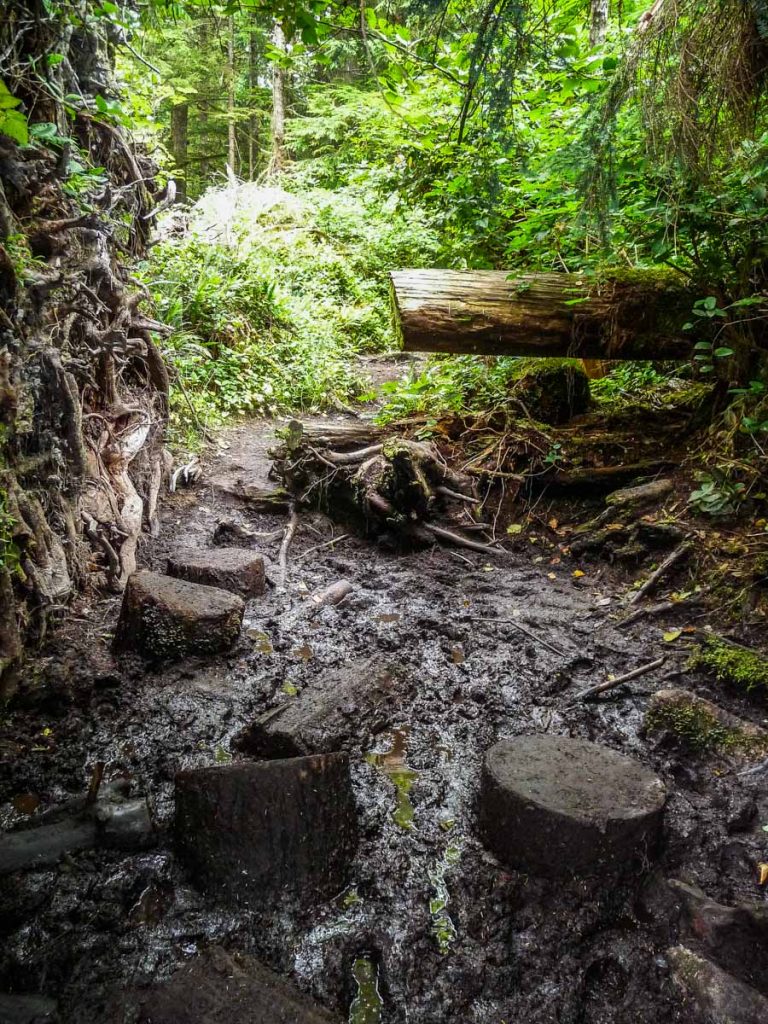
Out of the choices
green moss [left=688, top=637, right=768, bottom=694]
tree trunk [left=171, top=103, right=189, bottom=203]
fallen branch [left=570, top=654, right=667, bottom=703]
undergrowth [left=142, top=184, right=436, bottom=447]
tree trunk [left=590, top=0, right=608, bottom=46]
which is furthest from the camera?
tree trunk [left=171, top=103, right=189, bottom=203]

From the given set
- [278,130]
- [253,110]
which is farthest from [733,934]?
[253,110]

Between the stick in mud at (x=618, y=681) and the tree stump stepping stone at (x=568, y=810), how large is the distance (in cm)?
72

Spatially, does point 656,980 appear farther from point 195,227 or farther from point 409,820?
point 195,227

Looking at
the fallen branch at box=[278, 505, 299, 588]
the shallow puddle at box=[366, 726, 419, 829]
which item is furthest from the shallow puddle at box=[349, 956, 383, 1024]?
the fallen branch at box=[278, 505, 299, 588]

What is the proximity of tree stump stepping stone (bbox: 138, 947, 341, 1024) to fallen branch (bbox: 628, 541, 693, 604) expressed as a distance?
9.95 ft

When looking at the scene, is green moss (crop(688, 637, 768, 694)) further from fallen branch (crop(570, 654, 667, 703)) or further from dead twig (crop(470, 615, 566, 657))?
dead twig (crop(470, 615, 566, 657))

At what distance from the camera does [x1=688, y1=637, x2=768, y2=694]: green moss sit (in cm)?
308

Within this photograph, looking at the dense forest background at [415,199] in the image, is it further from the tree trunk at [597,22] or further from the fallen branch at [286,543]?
the fallen branch at [286,543]

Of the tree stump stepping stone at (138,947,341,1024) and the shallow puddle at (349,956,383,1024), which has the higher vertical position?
the tree stump stepping stone at (138,947,341,1024)

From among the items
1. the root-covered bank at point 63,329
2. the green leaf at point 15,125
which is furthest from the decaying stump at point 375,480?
the green leaf at point 15,125

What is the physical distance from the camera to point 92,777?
2605 mm

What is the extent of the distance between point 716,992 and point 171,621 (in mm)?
2808

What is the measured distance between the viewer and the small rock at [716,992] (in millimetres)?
1745

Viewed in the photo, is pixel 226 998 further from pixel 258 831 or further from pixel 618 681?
pixel 618 681
